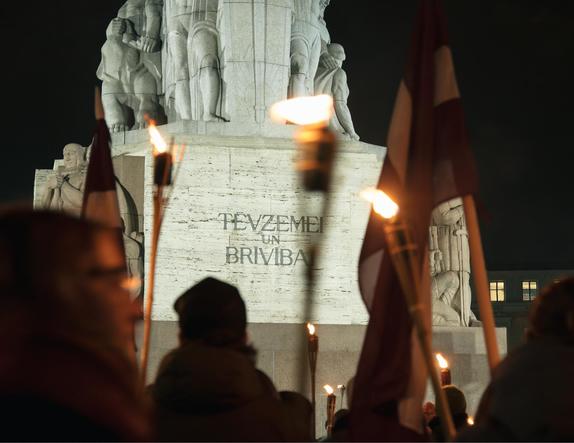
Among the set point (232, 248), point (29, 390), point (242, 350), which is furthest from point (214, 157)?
point (29, 390)

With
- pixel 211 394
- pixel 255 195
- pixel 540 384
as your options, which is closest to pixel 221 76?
pixel 255 195

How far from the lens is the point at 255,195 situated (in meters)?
14.5

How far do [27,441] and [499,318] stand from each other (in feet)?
235

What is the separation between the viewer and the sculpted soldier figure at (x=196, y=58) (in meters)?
15.3

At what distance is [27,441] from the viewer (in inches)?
73.3

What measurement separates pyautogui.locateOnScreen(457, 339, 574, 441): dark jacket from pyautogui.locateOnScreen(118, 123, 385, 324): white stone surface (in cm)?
1050

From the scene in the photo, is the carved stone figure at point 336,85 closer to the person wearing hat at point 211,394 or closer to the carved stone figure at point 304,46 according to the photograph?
the carved stone figure at point 304,46

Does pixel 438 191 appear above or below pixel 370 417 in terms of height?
above

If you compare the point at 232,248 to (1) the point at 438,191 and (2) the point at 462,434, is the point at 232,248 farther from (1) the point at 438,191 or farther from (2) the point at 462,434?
(2) the point at 462,434

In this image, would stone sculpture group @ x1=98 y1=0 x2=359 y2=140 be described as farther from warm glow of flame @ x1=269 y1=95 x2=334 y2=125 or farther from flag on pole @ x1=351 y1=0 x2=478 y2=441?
warm glow of flame @ x1=269 y1=95 x2=334 y2=125

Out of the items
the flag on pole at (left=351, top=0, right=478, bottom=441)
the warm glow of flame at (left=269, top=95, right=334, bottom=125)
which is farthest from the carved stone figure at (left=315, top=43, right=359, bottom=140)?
the warm glow of flame at (left=269, top=95, right=334, bottom=125)

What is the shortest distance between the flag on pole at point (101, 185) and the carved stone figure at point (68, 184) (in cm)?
714

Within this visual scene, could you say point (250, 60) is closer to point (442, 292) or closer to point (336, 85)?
point (336, 85)

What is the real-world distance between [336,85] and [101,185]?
1004 centimetres
